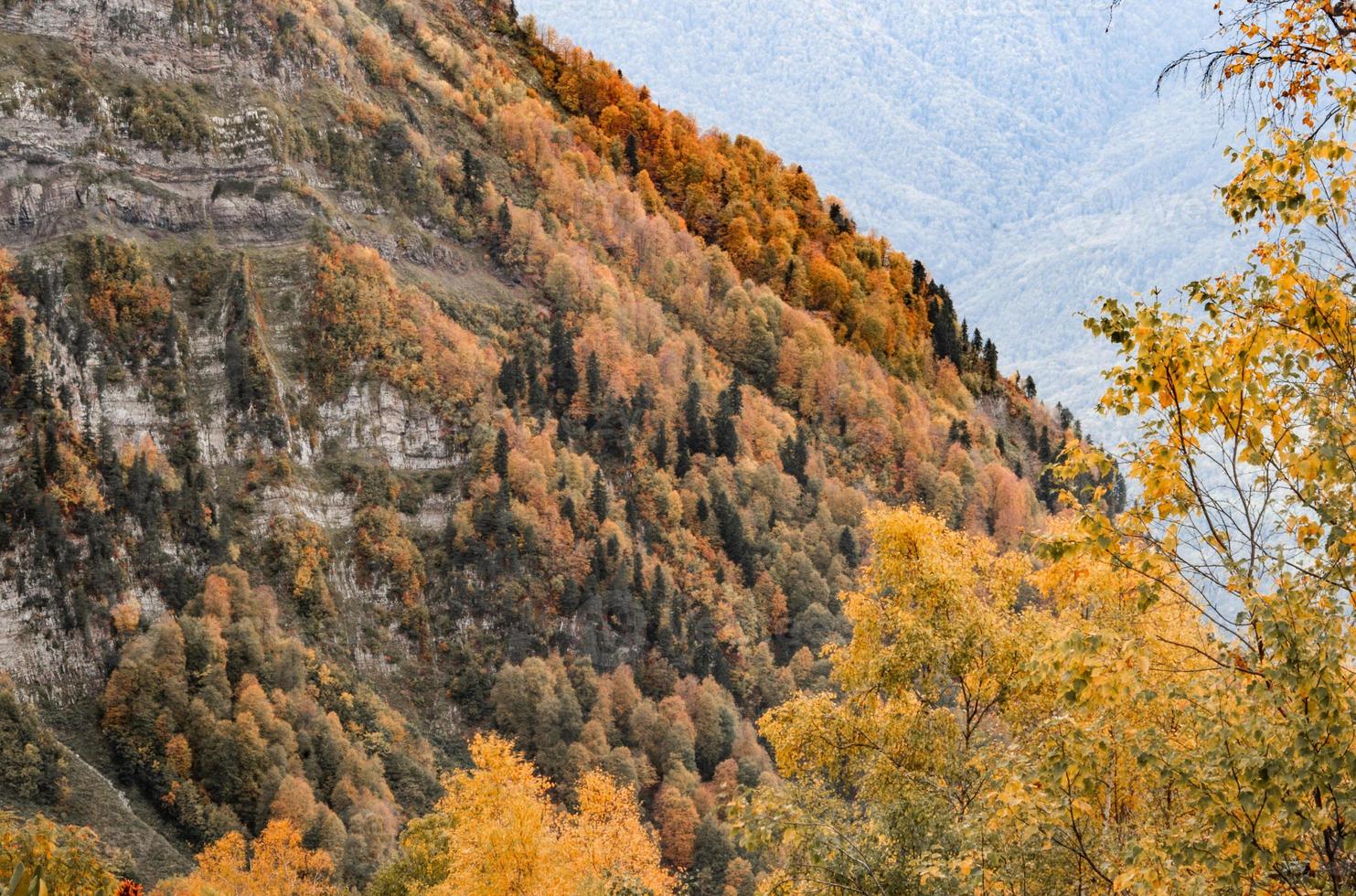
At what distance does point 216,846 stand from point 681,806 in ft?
113

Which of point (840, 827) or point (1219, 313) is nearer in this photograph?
point (1219, 313)

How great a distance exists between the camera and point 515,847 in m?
29.8

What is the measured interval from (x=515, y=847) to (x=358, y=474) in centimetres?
8660

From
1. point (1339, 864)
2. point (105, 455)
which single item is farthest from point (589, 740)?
point (1339, 864)

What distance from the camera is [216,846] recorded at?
72.7 m

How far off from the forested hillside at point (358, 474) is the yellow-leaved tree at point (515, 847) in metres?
1.12

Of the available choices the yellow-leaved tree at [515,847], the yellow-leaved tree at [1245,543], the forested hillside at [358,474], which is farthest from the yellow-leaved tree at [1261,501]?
the forested hillside at [358,474]

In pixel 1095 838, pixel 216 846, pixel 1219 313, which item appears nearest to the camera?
pixel 1219 313

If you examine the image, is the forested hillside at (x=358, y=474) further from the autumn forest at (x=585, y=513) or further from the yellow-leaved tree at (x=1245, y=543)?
the yellow-leaved tree at (x=1245, y=543)

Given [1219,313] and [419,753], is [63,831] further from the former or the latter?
[419,753]

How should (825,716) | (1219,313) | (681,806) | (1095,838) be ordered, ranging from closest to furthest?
(1219,313)
(1095,838)
(825,716)
(681,806)

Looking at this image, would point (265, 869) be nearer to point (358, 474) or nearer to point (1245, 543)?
point (358, 474)

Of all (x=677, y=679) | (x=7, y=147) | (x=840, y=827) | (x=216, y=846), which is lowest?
(x=216, y=846)

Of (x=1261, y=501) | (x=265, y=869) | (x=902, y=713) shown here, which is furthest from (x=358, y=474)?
(x=1261, y=501)
